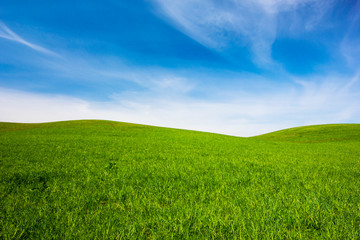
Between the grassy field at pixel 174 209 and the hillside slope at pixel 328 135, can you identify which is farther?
the hillside slope at pixel 328 135

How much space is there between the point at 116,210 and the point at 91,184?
5.74 feet

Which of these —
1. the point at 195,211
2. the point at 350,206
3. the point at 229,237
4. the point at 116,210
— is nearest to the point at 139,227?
the point at 116,210

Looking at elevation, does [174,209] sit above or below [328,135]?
below

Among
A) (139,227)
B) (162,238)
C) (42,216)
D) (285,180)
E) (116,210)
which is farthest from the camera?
(285,180)

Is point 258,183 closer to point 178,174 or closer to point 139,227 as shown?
point 178,174

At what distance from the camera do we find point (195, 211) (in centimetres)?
309

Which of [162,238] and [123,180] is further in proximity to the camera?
[123,180]

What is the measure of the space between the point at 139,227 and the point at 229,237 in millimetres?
1418

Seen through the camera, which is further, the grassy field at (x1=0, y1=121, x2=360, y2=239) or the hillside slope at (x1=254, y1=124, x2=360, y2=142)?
the hillside slope at (x1=254, y1=124, x2=360, y2=142)

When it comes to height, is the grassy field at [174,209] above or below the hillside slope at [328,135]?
below

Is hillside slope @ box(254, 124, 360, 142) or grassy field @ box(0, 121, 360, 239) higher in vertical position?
hillside slope @ box(254, 124, 360, 142)

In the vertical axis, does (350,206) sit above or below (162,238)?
above

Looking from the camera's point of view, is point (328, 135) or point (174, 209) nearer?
point (174, 209)

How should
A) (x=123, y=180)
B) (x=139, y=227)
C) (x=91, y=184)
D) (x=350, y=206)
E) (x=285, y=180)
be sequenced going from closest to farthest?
(x=139, y=227) → (x=350, y=206) → (x=91, y=184) → (x=123, y=180) → (x=285, y=180)
